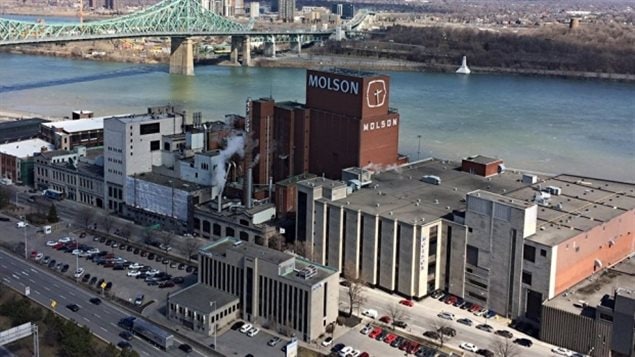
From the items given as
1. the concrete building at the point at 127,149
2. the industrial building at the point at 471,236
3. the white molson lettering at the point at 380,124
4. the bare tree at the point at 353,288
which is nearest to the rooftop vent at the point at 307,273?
the bare tree at the point at 353,288

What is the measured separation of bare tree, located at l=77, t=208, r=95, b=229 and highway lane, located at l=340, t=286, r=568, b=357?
3.23 meters

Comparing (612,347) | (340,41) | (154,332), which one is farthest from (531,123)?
(340,41)

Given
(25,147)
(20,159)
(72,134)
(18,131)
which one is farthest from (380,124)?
(18,131)

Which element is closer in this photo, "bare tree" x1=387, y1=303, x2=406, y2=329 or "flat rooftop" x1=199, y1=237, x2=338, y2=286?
"flat rooftop" x1=199, y1=237, x2=338, y2=286

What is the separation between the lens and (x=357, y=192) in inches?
335

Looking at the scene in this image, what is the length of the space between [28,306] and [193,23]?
1995 centimetres

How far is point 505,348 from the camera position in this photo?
21.5 feet

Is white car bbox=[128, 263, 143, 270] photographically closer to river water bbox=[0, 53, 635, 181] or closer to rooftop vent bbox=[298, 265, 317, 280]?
rooftop vent bbox=[298, 265, 317, 280]

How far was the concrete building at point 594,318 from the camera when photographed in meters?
6.29

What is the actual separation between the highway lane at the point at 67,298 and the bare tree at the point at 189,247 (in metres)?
1.24

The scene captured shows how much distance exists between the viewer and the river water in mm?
13414

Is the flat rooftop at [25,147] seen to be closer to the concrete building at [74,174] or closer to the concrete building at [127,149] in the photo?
the concrete building at [74,174]

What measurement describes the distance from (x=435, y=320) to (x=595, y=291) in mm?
1320

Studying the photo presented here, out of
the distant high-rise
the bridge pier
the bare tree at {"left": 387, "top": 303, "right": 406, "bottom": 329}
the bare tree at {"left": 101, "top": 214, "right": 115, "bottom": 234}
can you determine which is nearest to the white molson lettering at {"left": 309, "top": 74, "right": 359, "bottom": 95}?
the bare tree at {"left": 101, "top": 214, "right": 115, "bottom": 234}
